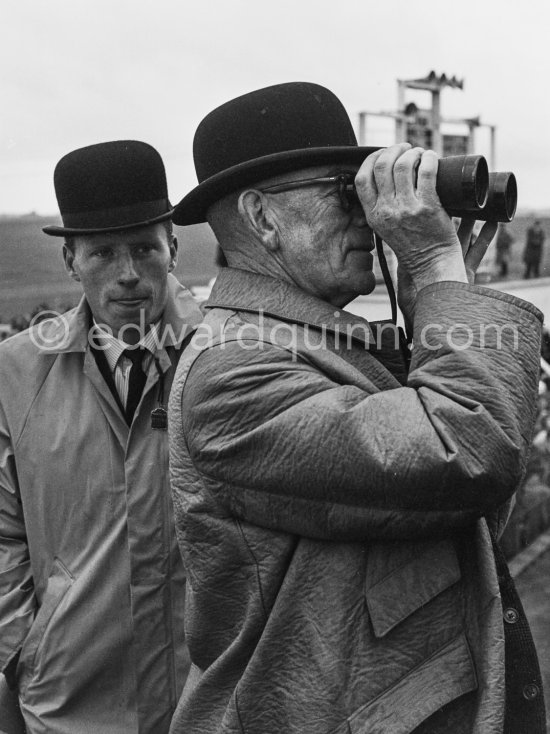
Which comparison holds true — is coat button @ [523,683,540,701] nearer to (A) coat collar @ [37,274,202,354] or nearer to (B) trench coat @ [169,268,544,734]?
(B) trench coat @ [169,268,544,734]

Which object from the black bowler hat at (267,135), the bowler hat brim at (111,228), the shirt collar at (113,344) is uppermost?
the black bowler hat at (267,135)

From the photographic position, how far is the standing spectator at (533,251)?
707 centimetres

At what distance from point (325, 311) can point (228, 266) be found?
21cm

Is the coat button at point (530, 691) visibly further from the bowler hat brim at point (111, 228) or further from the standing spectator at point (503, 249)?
the standing spectator at point (503, 249)

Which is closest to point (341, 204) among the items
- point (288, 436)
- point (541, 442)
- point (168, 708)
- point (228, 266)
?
point (228, 266)

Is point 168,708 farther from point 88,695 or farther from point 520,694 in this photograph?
point 520,694

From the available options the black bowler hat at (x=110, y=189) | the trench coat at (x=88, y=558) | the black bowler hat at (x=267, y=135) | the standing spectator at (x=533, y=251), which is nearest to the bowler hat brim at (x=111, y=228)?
the black bowler hat at (x=110, y=189)

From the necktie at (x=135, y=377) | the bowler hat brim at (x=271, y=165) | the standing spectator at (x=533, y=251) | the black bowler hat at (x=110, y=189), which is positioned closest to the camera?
the bowler hat brim at (x=271, y=165)

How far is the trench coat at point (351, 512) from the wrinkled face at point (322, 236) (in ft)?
0.33

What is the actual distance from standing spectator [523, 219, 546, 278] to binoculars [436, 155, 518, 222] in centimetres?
556

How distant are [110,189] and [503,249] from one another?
17.0ft

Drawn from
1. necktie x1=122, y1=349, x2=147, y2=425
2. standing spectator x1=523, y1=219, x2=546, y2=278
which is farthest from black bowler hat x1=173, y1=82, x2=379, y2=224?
standing spectator x1=523, y1=219, x2=546, y2=278

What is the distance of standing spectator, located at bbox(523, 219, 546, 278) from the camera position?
23.2 ft

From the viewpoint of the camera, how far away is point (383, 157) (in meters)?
1.54
